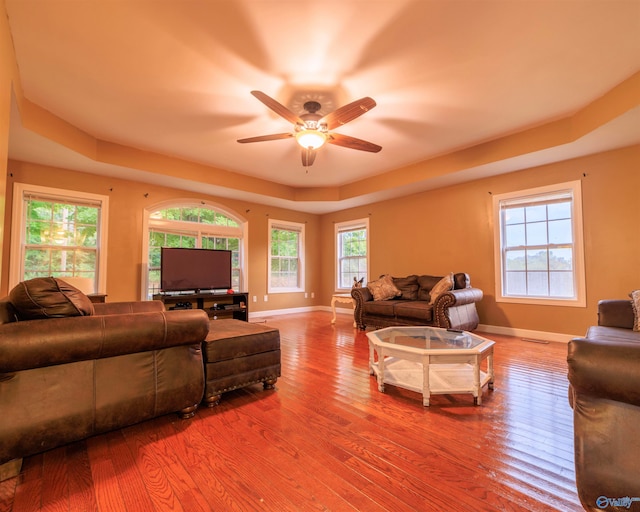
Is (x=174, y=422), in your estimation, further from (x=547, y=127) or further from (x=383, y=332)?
(x=547, y=127)

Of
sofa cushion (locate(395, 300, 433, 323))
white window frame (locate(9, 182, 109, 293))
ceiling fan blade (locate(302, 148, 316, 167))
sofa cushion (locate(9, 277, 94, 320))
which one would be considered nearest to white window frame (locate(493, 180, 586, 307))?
sofa cushion (locate(395, 300, 433, 323))

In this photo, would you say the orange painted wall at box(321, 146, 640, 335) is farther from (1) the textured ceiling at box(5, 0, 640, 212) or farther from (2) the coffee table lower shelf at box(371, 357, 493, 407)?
(2) the coffee table lower shelf at box(371, 357, 493, 407)

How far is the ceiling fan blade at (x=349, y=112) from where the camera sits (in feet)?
8.40

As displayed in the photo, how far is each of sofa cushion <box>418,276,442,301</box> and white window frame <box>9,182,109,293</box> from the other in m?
5.14

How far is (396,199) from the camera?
6191mm

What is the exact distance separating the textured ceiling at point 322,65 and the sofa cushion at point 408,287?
230 centimetres

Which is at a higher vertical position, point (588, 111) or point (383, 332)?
point (588, 111)

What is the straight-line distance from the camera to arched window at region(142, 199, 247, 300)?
517 cm

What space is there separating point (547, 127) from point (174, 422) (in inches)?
197

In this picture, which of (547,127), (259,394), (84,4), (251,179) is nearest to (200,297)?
(251,179)

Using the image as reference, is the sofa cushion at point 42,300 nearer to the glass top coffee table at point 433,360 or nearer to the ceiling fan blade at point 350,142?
the glass top coffee table at point 433,360

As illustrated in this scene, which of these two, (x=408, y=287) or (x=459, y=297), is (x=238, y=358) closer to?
(x=459, y=297)

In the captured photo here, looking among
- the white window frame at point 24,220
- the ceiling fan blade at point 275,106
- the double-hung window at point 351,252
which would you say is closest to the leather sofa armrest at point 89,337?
the ceiling fan blade at point 275,106

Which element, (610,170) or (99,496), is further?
(610,170)
